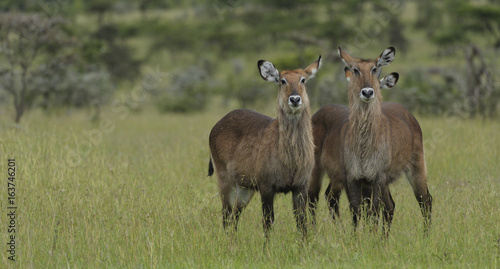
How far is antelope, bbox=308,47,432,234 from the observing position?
19.0 feet

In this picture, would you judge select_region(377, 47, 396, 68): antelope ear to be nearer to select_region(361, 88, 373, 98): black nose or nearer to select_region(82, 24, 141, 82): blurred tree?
select_region(361, 88, 373, 98): black nose

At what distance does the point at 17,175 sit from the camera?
6.93 metres

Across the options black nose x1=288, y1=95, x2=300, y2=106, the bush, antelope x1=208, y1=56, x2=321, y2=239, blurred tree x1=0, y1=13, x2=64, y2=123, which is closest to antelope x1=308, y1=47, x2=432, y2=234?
antelope x1=208, y1=56, x2=321, y2=239

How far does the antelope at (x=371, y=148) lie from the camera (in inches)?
228

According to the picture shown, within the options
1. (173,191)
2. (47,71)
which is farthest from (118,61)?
(173,191)

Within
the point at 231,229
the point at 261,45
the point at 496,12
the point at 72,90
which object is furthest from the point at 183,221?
the point at 261,45

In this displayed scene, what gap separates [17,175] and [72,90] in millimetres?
15256

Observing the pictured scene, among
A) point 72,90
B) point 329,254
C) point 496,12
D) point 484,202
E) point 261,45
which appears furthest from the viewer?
point 261,45

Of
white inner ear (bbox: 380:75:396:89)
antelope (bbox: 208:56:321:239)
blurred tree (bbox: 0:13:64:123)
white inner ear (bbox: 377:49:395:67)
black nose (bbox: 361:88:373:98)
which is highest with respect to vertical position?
blurred tree (bbox: 0:13:64:123)

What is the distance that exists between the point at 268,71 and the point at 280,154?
2.68ft

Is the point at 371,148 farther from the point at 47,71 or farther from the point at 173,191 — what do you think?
the point at 47,71

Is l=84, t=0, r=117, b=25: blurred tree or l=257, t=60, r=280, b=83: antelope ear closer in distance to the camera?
Result: l=257, t=60, r=280, b=83: antelope ear

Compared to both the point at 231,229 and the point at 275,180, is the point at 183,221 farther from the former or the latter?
the point at 275,180

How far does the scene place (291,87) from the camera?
5.48 m
